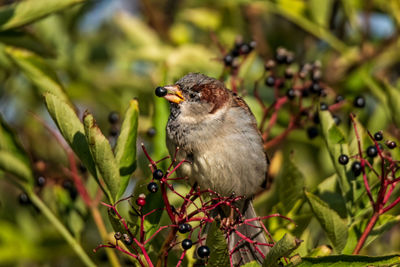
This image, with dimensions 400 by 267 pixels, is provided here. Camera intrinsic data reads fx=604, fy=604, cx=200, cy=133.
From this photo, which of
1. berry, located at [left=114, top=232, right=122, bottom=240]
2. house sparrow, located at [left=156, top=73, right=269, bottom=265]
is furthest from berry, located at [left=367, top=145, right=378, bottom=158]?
berry, located at [left=114, top=232, right=122, bottom=240]

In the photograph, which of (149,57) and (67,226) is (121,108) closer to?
(149,57)

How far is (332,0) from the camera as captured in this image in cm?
416

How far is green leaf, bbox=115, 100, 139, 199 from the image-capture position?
7.59ft

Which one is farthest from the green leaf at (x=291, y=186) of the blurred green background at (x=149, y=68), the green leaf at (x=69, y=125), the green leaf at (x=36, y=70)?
the green leaf at (x=36, y=70)

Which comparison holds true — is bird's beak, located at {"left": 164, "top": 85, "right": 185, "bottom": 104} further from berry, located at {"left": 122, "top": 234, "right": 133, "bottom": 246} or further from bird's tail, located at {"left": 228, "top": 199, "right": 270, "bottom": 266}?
berry, located at {"left": 122, "top": 234, "right": 133, "bottom": 246}

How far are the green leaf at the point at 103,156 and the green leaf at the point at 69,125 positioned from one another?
0.24 ft

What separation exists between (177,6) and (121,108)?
1.68 metres

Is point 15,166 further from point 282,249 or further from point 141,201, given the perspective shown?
point 282,249

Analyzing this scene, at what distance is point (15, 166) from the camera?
8.75 ft

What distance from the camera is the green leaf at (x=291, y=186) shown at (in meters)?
2.69

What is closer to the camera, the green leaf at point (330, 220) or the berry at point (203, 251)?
the berry at point (203, 251)

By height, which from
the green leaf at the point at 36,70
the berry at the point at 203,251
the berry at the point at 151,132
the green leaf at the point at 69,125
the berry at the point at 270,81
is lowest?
the berry at the point at 203,251

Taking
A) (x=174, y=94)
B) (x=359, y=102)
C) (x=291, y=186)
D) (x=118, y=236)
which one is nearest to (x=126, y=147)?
(x=118, y=236)

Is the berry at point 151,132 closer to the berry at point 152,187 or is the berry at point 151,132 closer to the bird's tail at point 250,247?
the bird's tail at point 250,247
